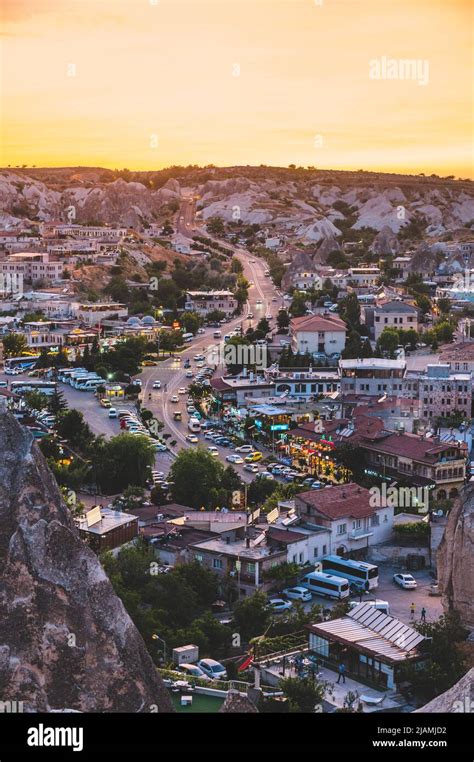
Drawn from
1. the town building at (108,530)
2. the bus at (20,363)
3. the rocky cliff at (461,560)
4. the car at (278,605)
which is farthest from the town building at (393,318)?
the rocky cliff at (461,560)

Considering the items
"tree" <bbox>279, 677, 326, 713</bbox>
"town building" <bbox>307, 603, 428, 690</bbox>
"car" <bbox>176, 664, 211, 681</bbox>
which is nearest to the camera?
"tree" <bbox>279, 677, 326, 713</bbox>

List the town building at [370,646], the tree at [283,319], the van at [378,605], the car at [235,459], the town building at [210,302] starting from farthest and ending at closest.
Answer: the town building at [210,302] < the tree at [283,319] < the car at [235,459] < the van at [378,605] < the town building at [370,646]

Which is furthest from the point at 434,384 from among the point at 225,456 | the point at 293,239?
the point at 293,239

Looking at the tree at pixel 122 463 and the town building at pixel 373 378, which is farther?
the town building at pixel 373 378

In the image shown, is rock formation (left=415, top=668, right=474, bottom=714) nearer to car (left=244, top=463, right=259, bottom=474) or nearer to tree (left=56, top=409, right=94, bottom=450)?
car (left=244, top=463, right=259, bottom=474)

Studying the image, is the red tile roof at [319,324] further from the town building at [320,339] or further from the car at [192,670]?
the car at [192,670]

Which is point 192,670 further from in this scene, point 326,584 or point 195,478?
point 195,478

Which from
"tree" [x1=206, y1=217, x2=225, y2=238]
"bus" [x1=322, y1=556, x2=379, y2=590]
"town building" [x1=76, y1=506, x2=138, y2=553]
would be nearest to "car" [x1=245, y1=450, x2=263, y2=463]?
"town building" [x1=76, y1=506, x2=138, y2=553]
